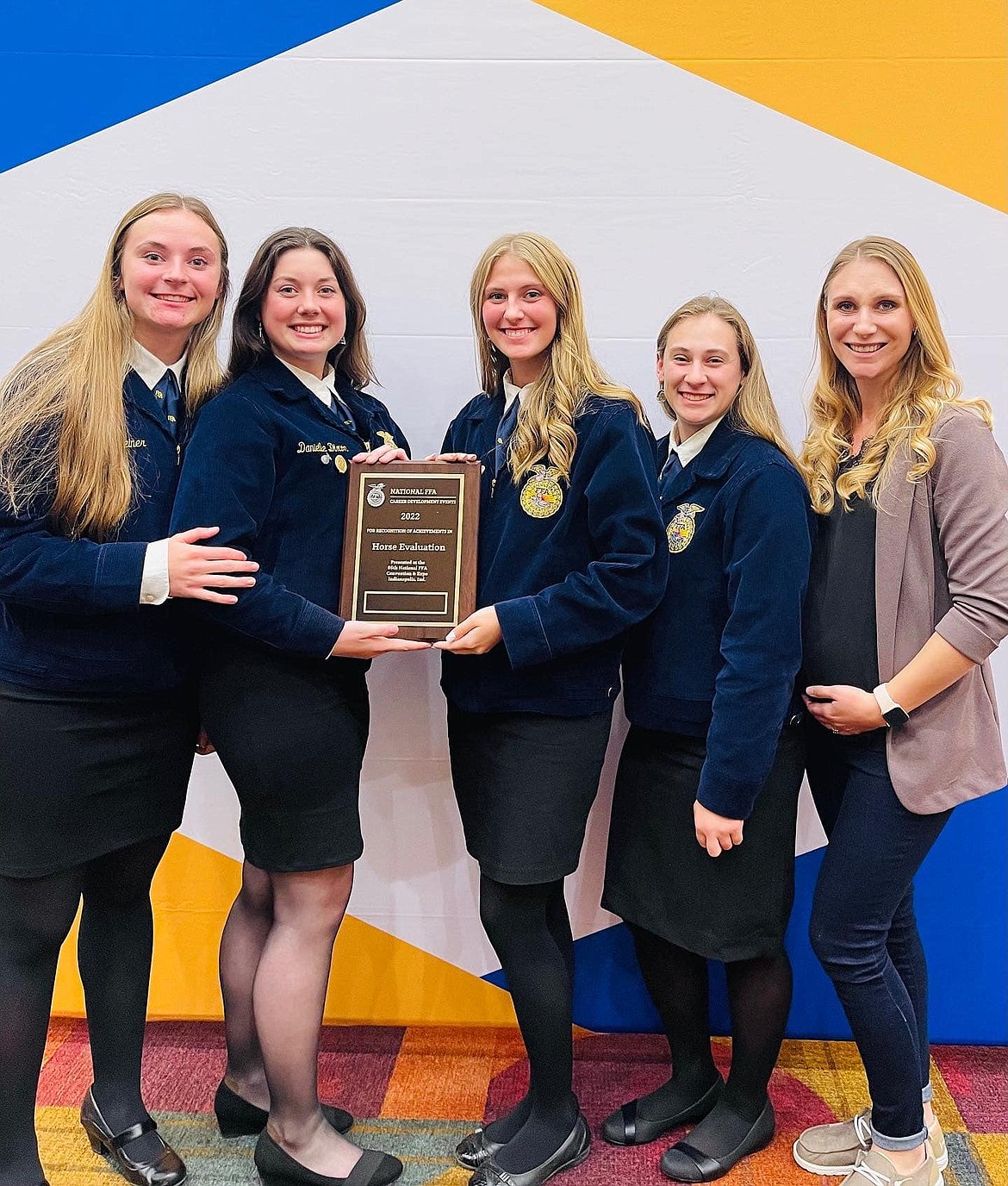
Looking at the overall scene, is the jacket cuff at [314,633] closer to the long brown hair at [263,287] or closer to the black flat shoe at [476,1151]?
the long brown hair at [263,287]

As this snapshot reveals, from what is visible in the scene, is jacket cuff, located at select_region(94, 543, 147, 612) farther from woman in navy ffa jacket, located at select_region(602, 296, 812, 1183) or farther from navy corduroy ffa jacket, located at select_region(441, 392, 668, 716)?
woman in navy ffa jacket, located at select_region(602, 296, 812, 1183)

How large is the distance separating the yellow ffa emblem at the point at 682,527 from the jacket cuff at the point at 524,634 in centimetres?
31

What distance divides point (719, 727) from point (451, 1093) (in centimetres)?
114

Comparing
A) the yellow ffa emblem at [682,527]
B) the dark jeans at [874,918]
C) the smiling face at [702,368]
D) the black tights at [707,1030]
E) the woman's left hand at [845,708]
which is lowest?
the black tights at [707,1030]

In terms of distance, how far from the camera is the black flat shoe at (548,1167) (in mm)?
1914

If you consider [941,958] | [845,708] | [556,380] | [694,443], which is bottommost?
[941,958]

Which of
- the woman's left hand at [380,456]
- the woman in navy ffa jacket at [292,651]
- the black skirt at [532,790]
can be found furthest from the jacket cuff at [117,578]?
the black skirt at [532,790]

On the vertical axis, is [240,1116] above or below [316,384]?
→ below

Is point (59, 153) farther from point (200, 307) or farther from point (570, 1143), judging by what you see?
point (570, 1143)

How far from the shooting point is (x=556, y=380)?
6.25ft

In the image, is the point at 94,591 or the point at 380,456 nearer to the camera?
the point at 94,591

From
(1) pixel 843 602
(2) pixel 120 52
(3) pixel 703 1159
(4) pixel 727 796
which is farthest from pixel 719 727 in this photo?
(2) pixel 120 52

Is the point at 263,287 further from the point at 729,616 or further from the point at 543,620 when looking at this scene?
the point at 729,616

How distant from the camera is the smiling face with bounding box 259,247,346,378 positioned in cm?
187
